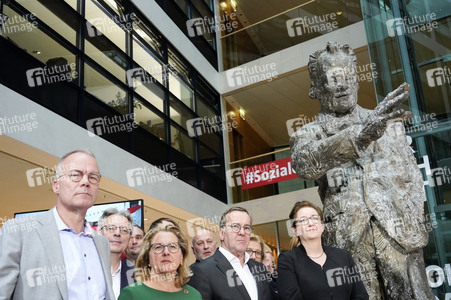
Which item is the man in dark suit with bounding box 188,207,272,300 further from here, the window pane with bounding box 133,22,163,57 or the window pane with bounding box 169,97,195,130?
the window pane with bounding box 169,97,195,130

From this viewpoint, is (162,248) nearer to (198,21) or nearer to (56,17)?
(56,17)

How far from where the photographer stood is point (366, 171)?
11.2 ft

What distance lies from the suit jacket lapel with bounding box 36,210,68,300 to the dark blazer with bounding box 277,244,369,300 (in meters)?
1.45

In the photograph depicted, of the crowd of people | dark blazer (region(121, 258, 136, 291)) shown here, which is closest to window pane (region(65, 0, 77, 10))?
the crowd of people

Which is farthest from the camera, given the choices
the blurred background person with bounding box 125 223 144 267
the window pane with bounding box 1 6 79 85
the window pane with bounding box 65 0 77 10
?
the window pane with bounding box 65 0 77 10

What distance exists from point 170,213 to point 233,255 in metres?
9.27

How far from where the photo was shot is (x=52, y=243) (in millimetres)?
2283

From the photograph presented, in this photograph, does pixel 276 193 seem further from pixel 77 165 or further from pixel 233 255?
pixel 77 165

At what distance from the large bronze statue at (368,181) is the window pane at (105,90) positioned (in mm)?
7282

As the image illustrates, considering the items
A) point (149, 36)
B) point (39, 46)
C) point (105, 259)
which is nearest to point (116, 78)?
point (149, 36)

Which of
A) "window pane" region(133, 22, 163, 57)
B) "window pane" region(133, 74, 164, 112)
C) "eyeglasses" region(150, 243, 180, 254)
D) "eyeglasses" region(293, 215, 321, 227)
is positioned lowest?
"eyeglasses" region(150, 243, 180, 254)

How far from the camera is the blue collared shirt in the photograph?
2.31 m

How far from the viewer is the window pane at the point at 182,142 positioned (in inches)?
530

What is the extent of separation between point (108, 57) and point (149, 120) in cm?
203
